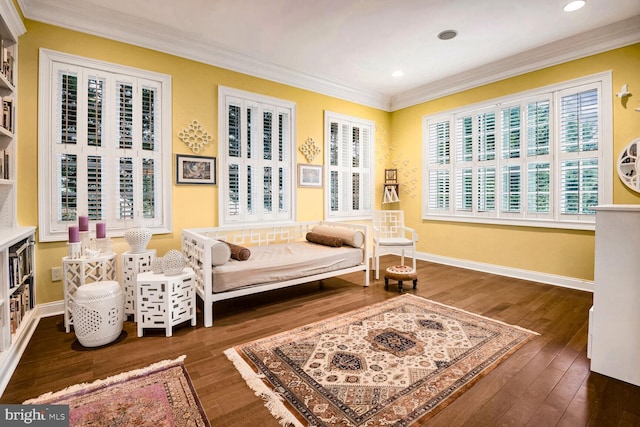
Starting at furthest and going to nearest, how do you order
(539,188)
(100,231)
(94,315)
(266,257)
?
(539,188) < (266,257) < (100,231) < (94,315)

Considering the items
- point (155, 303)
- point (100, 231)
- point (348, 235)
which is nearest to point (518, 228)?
point (348, 235)

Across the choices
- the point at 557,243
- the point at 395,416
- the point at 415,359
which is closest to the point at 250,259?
the point at 415,359

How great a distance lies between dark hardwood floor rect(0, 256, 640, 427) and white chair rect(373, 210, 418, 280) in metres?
0.84

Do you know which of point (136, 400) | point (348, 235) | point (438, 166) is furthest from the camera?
point (438, 166)

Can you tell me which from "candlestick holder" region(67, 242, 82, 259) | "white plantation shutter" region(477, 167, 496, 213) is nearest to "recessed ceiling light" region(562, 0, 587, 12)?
"white plantation shutter" region(477, 167, 496, 213)

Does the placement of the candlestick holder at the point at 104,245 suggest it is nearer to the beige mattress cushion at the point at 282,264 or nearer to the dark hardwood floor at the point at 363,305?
the dark hardwood floor at the point at 363,305

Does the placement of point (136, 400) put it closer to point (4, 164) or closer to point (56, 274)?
point (56, 274)

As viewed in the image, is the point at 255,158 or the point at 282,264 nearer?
the point at 282,264

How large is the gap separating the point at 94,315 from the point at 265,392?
1.40 m

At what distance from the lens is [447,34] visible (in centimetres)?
340

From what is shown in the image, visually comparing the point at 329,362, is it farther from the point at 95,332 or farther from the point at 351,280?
the point at 351,280

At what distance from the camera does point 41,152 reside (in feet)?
9.09

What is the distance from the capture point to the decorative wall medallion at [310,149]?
4.48 meters

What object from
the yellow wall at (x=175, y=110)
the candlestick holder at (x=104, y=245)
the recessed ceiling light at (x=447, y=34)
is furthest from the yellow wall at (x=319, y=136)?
the recessed ceiling light at (x=447, y=34)
